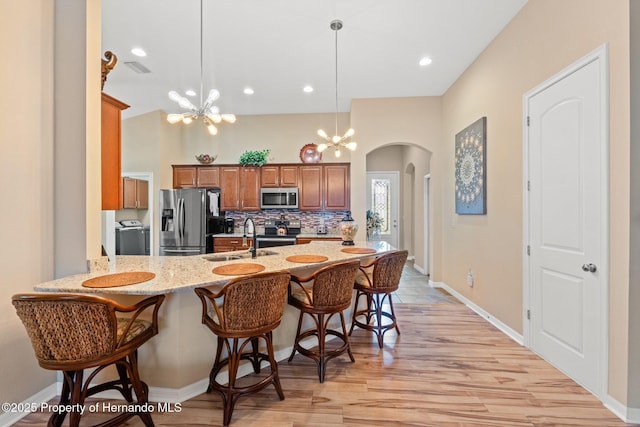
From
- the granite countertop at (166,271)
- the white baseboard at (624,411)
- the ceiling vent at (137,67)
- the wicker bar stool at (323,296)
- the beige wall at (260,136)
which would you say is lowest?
the white baseboard at (624,411)

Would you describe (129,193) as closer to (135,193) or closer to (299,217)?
(135,193)

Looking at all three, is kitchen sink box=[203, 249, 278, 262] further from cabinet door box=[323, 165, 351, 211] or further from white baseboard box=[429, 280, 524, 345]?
cabinet door box=[323, 165, 351, 211]

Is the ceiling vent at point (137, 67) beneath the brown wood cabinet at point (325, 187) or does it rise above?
above

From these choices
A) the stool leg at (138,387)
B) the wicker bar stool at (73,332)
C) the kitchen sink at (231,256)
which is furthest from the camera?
the kitchen sink at (231,256)

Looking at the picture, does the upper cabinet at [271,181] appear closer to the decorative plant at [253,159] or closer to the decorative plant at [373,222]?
the decorative plant at [253,159]

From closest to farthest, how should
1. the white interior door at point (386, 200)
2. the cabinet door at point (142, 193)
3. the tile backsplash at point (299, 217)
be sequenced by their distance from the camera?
the cabinet door at point (142, 193) < the tile backsplash at point (299, 217) < the white interior door at point (386, 200)

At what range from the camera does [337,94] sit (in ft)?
15.4

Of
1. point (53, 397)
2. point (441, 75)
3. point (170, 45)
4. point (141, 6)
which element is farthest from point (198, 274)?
point (441, 75)

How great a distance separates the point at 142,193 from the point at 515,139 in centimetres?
596

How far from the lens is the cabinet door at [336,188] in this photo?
5320 millimetres

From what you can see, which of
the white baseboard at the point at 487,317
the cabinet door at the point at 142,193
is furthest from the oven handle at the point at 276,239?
the white baseboard at the point at 487,317

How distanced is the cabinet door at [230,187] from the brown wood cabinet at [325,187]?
124 cm

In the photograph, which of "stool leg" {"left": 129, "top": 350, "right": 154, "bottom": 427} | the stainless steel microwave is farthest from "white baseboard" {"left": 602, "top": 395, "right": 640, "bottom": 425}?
the stainless steel microwave

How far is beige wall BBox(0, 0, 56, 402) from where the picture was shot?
1690mm
